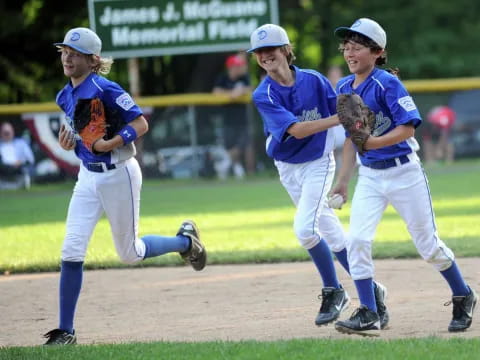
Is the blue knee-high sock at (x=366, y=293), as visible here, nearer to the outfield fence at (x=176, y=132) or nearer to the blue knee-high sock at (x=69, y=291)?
the blue knee-high sock at (x=69, y=291)

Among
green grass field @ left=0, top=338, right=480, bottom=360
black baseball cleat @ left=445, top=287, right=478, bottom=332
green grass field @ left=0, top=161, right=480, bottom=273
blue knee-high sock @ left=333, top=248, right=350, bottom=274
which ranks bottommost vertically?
green grass field @ left=0, top=161, right=480, bottom=273

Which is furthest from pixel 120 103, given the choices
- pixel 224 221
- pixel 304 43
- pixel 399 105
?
pixel 304 43

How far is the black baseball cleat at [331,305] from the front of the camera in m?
6.44

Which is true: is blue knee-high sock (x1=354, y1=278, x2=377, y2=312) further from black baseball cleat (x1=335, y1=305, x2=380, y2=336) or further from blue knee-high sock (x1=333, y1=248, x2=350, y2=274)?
blue knee-high sock (x1=333, y1=248, x2=350, y2=274)

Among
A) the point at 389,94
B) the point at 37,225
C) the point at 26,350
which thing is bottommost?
the point at 37,225

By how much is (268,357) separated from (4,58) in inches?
843

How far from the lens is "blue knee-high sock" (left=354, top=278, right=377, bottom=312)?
606cm

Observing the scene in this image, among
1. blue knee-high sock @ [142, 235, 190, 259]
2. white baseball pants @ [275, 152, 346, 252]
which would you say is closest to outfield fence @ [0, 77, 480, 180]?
blue knee-high sock @ [142, 235, 190, 259]

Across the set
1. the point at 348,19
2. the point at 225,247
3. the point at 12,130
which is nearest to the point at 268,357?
the point at 225,247

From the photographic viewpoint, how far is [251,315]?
6973mm

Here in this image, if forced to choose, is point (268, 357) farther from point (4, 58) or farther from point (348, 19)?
point (348, 19)

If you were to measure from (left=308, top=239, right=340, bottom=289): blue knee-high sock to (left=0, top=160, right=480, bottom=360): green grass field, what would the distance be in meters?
1.15

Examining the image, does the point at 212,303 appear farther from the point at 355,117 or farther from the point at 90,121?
the point at 355,117

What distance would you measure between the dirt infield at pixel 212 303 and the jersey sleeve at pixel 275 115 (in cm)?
117
